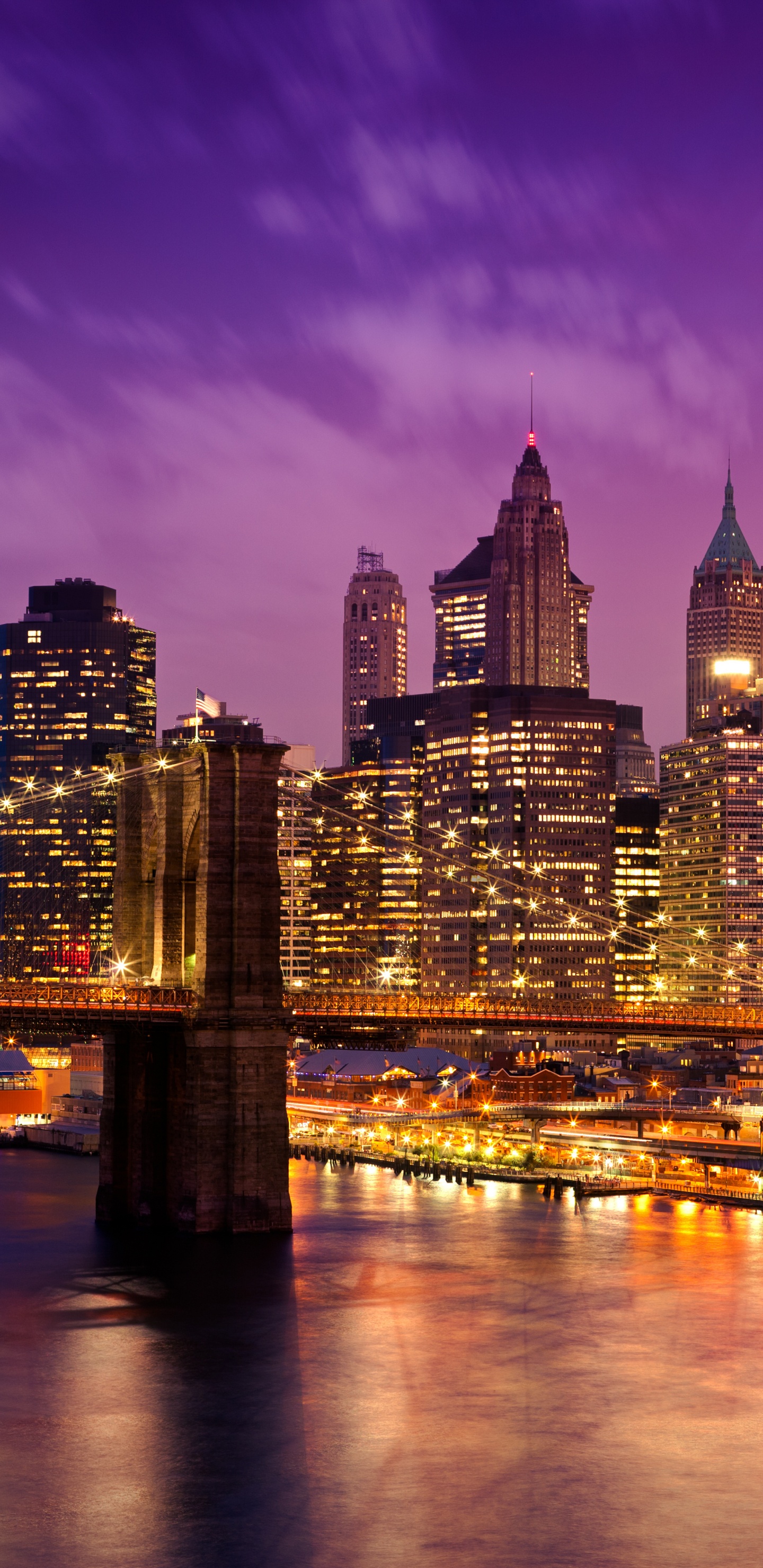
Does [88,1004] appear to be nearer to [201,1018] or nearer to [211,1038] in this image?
[201,1018]

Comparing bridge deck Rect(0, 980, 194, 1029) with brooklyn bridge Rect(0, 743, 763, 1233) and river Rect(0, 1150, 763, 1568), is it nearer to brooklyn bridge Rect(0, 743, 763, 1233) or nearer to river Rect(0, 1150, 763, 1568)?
brooklyn bridge Rect(0, 743, 763, 1233)

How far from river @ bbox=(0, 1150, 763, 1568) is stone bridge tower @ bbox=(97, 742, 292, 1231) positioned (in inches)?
86.4

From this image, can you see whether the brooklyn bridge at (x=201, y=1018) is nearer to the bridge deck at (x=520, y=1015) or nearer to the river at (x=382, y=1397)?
the river at (x=382, y=1397)

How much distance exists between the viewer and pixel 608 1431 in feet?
167

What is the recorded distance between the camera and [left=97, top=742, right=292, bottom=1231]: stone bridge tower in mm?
73812

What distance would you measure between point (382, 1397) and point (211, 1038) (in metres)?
22.7

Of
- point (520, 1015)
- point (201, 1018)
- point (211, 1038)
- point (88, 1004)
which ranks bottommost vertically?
point (211, 1038)

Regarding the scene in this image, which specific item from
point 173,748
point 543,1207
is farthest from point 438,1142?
point 173,748

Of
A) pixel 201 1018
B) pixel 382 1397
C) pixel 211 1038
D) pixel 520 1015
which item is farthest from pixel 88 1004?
pixel 520 1015

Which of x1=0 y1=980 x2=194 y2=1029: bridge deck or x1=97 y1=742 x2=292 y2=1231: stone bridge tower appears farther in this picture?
x1=0 y1=980 x2=194 y2=1029: bridge deck

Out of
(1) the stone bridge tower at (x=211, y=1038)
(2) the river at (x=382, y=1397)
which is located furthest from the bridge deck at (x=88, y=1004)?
(2) the river at (x=382, y=1397)

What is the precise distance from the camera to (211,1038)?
74312mm

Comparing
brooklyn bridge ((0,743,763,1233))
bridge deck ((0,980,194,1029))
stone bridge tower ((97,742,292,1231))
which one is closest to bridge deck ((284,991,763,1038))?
brooklyn bridge ((0,743,763,1233))

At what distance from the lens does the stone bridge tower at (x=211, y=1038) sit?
7381cm
